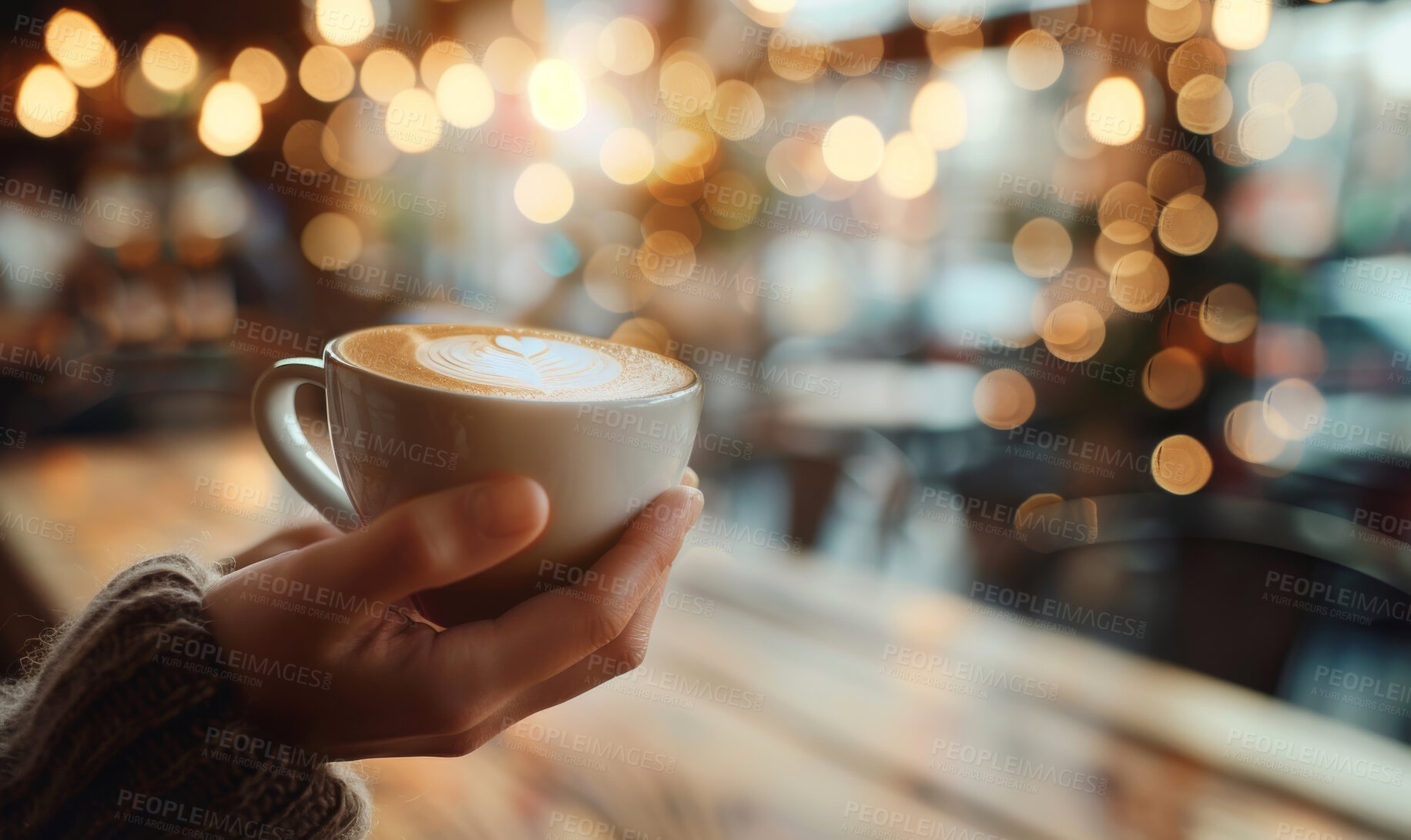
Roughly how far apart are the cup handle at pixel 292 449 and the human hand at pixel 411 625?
12 centimetres

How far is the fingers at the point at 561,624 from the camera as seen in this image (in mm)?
610

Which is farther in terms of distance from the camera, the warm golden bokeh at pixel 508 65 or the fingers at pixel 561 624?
the warm golden bokeh at pixel 508 65

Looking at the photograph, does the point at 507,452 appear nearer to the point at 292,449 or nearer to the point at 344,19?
the point at 292,449

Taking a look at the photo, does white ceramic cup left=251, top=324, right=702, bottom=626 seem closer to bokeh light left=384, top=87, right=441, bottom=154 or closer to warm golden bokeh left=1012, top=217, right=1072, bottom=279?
warm golden bokeh left=1012, top=217, right=1072, bottom=279

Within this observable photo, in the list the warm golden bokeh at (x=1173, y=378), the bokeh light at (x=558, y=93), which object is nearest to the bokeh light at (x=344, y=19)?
the bokeh light at (x=558, y=93)

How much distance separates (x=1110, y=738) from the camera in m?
0.83

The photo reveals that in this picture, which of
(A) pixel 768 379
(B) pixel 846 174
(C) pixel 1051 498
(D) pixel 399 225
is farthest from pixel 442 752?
(D) pixel 399 225

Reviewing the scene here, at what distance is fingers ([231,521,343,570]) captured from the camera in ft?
2.98

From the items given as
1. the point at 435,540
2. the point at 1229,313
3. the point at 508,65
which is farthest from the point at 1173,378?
the point at 508,65

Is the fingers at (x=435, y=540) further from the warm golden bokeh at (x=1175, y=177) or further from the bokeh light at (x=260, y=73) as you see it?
the bokeh light at (x=260, y=73)

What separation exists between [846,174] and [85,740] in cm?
499

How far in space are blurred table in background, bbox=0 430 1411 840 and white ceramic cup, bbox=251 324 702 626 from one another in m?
0.20

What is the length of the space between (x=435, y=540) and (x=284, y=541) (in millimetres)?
510

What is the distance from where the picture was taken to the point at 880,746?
79cm
